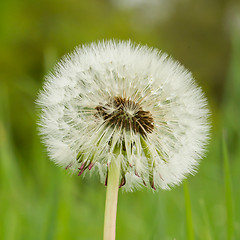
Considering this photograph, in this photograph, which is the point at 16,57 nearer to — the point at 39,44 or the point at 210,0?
the point at 39,44

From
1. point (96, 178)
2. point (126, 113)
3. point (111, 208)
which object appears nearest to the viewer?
point (111, 208)

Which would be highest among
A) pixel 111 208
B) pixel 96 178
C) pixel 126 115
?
pixel 126 115

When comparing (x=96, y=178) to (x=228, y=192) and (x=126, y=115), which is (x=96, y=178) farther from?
(x=228, y=192)

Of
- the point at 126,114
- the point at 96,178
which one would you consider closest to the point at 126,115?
the point at 126,114

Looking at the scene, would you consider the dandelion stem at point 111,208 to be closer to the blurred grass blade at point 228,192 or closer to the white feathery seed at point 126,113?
the white feathery seed at point 126,113

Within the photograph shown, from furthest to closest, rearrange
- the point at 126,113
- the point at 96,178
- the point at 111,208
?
1. the point at 96,178
2. the point at 126,113
3. the point at 111,208

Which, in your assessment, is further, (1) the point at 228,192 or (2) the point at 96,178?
(2) the point at 96,178

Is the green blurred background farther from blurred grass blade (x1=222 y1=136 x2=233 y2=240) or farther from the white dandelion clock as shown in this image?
the white dandelion clock

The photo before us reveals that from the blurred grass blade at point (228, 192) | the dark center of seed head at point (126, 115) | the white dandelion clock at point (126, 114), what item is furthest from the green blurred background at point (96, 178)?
the dark center of seed head at point (126, 115)
